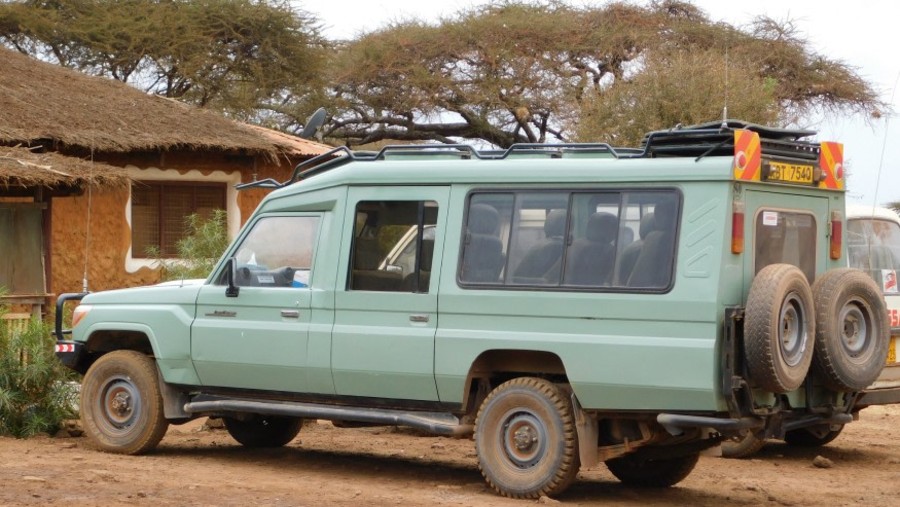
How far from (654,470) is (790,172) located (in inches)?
91.9

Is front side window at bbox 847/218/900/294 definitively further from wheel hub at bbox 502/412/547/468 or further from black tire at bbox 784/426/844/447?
wheel hub at bbox 502/412/547/468

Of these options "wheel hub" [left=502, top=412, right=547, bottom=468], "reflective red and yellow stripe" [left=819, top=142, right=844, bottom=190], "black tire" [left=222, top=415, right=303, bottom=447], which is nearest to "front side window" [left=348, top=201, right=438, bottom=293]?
"wheel hub" [left=502, top=412, right=547, bottom=468]

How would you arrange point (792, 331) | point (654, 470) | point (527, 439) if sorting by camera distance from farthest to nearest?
point (654, 470), point (527, 439), point (792, 331)

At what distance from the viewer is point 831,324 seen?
8258 millimetres

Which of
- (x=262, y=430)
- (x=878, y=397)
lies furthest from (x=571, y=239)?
(x=262, y=430)

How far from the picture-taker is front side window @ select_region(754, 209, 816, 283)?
8.26 m

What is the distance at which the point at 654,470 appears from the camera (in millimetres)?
9555

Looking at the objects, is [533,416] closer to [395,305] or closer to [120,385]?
[395,305]

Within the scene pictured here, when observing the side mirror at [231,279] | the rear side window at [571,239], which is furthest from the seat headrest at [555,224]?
the side mirror at [231,279]

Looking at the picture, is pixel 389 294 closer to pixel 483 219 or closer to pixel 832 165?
pixel 483 219

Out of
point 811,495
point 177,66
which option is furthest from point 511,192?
point 177,66

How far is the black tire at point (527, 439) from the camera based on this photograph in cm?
845

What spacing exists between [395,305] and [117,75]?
A: 25.1 meters

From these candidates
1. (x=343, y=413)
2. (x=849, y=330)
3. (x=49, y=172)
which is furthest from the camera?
(x=49, y=172)
